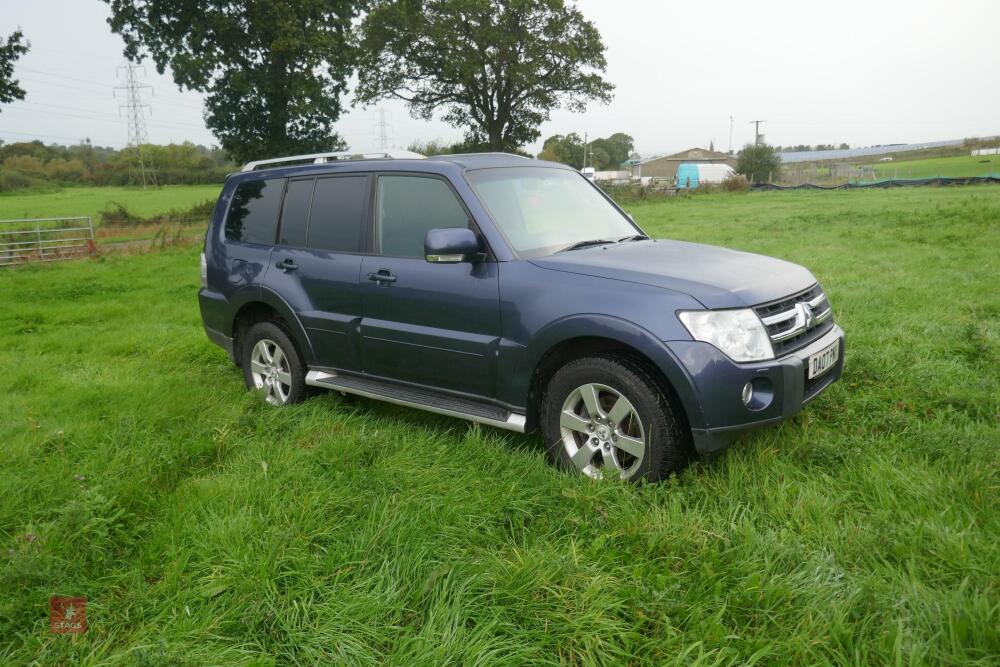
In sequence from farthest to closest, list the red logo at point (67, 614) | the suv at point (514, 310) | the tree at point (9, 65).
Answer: the tree at point (9, 65) → the suv at point (514, 310) → the red logo at point (67, 614)

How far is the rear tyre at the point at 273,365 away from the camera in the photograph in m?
5.23

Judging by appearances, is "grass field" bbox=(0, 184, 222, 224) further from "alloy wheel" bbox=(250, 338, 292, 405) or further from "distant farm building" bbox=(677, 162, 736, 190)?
"distant farm building" bbox=(677, 162, 736, 190)

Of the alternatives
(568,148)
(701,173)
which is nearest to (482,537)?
(701,173)

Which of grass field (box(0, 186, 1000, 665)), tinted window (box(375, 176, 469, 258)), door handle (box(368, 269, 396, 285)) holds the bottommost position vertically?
grass field (box(0, 186, 1000, 665))

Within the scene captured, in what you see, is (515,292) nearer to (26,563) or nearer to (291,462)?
(291,462)

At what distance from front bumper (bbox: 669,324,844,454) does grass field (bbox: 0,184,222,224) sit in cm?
3021

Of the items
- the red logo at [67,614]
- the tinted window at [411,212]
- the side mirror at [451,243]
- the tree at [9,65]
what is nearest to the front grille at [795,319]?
the side mirror at [451,243]

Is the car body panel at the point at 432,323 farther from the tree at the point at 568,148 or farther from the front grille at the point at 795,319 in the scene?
the tree at the point at 568,148

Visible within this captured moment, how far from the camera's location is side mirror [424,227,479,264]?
3.92m

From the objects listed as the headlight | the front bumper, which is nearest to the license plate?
the front bumper

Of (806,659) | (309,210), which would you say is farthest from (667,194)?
(806,659)

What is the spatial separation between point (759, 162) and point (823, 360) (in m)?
64.4

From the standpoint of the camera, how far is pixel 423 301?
4336mm

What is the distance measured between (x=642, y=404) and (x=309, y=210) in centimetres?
294
